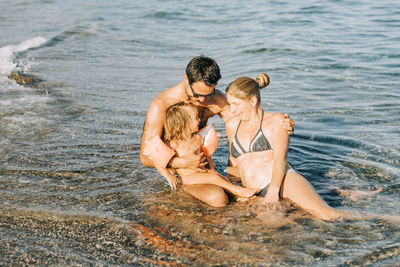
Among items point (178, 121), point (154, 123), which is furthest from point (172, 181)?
point (154, 123)

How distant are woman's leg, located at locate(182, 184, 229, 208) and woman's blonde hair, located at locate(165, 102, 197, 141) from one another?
28.5 inches

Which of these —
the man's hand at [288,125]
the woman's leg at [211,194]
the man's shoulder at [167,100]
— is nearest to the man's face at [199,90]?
the man's shoulder at [167,100]

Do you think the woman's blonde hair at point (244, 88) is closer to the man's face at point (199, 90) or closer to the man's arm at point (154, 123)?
the man's face at point (199, 90)

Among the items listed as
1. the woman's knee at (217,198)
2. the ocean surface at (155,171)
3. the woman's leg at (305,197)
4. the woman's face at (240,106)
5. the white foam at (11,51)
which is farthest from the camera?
the white foam at (11,51)

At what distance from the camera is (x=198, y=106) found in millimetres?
6711

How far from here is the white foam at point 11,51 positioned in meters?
13.3

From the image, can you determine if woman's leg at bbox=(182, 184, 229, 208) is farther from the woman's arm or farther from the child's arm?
the woman's arm

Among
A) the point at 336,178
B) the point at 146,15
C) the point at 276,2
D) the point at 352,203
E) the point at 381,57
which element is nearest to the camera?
the point at 352,203

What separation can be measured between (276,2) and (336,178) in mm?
20282

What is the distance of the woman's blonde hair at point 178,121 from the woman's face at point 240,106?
0.56 metres

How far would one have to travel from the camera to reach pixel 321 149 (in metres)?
7.98

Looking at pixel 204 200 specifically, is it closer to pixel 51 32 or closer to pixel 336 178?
pixel 336 178

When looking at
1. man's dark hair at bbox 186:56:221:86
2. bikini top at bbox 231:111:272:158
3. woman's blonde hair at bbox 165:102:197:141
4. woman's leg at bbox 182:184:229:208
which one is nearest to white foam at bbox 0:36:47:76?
woman's blonde hair at bbox 165:102:197:141

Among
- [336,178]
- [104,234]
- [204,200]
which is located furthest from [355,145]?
[104,234]
